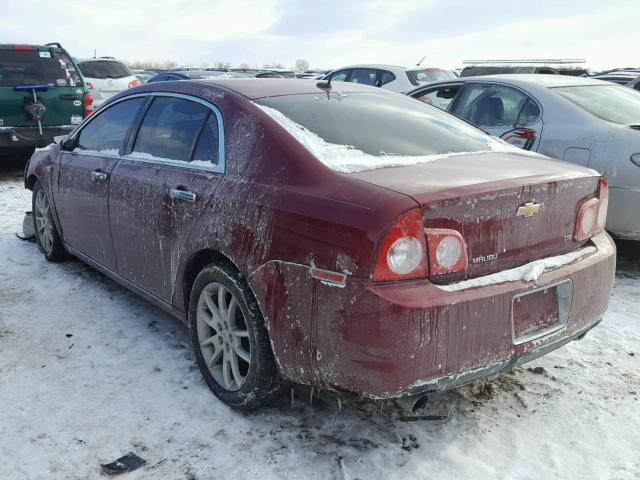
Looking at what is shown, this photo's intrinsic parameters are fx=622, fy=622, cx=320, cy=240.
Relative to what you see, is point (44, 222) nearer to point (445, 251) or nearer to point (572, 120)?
point (445, 251)

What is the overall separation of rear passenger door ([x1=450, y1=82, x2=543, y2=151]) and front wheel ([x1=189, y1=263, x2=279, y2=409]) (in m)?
3.37

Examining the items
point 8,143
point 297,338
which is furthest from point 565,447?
point 8,143

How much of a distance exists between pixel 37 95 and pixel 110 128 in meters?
5.00

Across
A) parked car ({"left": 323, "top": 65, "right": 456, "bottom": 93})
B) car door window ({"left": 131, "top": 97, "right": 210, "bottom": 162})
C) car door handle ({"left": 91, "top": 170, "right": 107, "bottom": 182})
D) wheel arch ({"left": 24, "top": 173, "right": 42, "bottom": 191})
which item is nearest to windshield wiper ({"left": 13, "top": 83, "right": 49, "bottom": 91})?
wheel arch ({"left": 24, "top": 173, "right": 42, "bottom": 191})

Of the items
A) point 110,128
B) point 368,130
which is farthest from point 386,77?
point 368,130

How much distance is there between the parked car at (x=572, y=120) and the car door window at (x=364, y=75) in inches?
233

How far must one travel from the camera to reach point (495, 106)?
581 cm

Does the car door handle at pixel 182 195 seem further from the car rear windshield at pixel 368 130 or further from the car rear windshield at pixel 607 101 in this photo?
the car rear windshield at pixel 607 101

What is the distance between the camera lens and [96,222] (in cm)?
405

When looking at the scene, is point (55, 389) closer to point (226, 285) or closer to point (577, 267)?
point (226, 285)

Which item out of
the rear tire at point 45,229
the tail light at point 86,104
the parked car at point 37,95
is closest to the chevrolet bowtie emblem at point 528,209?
the rear tire at point 45,229

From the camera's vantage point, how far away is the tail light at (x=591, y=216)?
2842 millimetres

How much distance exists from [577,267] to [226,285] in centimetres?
156

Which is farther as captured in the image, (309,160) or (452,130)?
(452,130)
